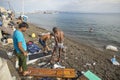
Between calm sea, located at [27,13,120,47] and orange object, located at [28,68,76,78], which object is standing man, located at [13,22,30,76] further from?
calm sea, located at [27,13,120,47]

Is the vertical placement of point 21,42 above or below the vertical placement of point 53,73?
above

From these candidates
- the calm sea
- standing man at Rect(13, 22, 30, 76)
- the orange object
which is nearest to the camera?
standing man at Rect(13, 22, 30, 76)

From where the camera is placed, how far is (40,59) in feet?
29.6

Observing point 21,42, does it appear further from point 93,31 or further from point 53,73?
point 93,31

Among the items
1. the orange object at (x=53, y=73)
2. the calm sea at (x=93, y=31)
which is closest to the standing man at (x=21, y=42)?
the orange object at (x=53, y=73)

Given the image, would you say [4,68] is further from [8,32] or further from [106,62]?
[8,32]

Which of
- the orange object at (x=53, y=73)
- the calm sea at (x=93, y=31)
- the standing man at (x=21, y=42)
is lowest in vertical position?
the calm sea at (x=93, y=31)

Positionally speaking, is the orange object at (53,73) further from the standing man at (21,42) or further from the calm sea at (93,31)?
the calm sea at (93,31)

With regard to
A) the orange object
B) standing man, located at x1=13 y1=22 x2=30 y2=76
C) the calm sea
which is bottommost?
the calm sea

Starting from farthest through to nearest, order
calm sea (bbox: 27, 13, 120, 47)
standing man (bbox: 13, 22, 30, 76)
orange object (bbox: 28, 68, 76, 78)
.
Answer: calm sea (bbox: 27, 13, 120, 47) → orange object (bbox: 28, 68, 76, 78) → standing man (bbox: 13, 22, 30, 76)

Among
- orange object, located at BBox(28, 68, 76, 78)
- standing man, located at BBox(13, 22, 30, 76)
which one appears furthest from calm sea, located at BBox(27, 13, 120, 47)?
standing man, located at BBox(13, 22, 30, 76)

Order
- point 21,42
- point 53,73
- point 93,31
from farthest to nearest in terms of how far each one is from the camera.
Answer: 1. point 93,31
2. point 53,73
3. point 21,42

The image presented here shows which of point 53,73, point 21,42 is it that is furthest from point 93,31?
point 21,42

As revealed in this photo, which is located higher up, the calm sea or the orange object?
the orange object
